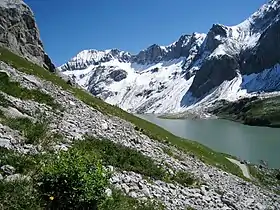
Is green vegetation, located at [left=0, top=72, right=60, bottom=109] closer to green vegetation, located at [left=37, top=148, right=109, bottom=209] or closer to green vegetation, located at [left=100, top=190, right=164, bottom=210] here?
green vegetation, located at [left=100, top=190, right=164, bottom=210]

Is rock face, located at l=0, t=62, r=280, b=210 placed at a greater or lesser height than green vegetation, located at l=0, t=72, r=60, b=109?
lesser

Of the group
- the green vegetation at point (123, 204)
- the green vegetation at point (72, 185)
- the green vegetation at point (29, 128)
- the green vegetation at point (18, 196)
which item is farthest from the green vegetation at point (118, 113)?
the green vegetation at point (18, 196)

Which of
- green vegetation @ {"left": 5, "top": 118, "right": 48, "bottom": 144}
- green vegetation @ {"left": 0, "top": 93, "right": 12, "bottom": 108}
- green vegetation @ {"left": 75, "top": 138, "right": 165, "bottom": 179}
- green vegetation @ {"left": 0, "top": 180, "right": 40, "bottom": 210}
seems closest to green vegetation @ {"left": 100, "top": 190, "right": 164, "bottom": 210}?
green vegetation @ {"left": 0, "top": 180, "right": 40, "bottom": 210}

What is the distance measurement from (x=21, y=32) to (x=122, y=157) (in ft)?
214

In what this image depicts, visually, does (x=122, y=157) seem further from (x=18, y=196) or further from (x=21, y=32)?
(x=21, y=32)

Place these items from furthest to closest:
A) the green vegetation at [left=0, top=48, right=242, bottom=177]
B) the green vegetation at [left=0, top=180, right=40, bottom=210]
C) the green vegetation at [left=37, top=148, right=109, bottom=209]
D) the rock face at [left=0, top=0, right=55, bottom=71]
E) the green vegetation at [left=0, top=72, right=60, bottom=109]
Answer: the rock face at [left=0, top=0, right=55, bottom=71]
the green vegetation at [left=0, top=48, right=242, bottom=177]
the green vegetation at [left=0, top=72, right=60, bottom=109]
the green vegetation at [left=37, top=148, right=109, bottom=209]
the green vegetation at [left=0, top=180, right=40, bottom=210]

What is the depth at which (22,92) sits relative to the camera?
84.9 feet

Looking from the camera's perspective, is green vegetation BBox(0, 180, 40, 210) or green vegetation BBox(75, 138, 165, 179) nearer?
green vegetation BBox(0, 180, 40, 210)

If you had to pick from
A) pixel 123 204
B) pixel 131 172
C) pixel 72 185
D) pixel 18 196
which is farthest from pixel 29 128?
pixel 72 185

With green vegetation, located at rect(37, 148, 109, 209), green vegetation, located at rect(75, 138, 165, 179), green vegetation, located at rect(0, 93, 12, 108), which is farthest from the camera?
green vegetation, located at rect(0, 93, 12, 108)

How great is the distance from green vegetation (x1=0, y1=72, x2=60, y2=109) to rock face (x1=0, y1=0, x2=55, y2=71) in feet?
147

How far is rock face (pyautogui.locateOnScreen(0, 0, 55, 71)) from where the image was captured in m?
73.8

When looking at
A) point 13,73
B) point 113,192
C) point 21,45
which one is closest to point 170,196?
point 113,192

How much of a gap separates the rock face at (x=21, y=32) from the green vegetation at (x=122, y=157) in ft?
174
